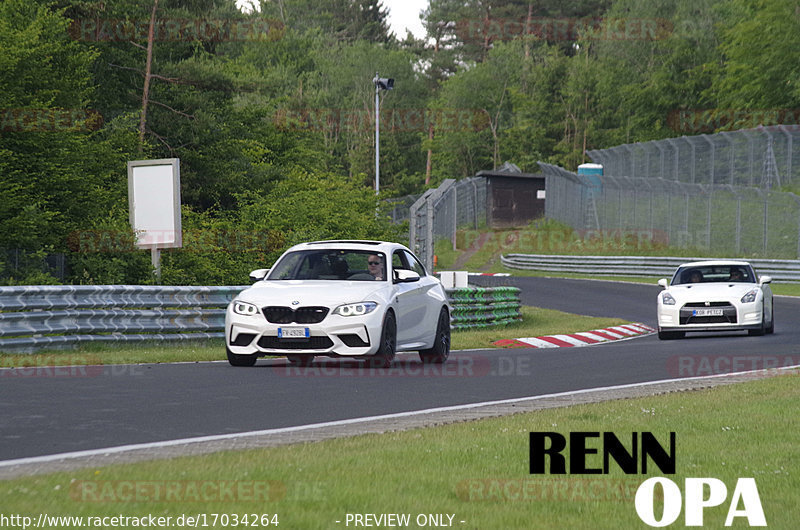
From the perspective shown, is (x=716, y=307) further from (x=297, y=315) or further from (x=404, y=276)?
(x=297, y=315)

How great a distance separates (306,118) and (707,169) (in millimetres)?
49435

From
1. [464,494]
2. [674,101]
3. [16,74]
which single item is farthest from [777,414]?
[674,101]

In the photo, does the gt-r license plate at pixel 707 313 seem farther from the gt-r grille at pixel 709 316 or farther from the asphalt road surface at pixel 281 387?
the asphalt road surface at pixel 281 387

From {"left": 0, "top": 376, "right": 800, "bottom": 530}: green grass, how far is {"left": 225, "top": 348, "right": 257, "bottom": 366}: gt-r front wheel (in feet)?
18.5

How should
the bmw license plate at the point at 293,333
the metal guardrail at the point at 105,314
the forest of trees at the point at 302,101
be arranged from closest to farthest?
the bmw license plate at the point at 293,333
the metal guardrail at the point at 105,314
the forest of trees at the point at 302,101

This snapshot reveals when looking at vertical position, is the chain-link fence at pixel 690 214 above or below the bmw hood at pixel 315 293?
above

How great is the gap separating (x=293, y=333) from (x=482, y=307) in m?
13.0

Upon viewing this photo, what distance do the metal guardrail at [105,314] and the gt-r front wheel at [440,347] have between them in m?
3.26

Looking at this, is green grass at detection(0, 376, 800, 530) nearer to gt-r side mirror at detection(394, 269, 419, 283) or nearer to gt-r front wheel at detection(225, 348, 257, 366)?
gt-r front wheel at detection(225, 348, 257, 366)

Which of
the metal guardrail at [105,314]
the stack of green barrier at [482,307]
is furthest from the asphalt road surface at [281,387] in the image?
the stack of green barrier at [482,307]

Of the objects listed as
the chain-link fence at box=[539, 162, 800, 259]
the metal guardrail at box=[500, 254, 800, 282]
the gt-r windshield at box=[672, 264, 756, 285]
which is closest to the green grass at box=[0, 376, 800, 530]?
the gt-r windshield at box=[672, 264, 756, 285]

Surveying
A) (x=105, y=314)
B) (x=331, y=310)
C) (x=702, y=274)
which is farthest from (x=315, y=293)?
(x=702, y=274)

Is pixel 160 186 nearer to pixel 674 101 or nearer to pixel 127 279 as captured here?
pixel 127 279

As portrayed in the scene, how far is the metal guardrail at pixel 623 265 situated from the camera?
41812 millimetres
